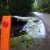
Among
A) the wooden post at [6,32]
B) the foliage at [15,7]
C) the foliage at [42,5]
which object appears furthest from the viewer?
the foliage at [15,7]

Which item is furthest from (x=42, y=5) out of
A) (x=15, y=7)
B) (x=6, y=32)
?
(x=6, y=32)

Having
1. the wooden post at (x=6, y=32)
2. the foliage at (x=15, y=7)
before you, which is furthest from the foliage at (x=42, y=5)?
the wooden post at (x=6, y=32)

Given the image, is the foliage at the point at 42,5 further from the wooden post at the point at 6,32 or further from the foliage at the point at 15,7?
the wooden post at the point at 6,32

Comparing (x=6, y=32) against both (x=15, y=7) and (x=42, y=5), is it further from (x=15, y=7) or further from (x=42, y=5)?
(x=42, y=5)

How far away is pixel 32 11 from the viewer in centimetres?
886

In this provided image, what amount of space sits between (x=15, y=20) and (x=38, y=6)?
54.3 inches

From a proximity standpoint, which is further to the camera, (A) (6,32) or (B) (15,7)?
(B) (15,7)

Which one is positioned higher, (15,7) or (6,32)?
(15,7)

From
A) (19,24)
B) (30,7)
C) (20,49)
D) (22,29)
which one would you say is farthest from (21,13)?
(20,49)

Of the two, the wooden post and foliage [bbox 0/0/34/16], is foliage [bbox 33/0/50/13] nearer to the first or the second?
foliage [bbox 0/0/34/16]

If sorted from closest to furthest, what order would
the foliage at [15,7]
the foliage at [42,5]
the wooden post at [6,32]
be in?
the wooden post at [6,32], the foliage at [42,5], the foliage at [15,7]

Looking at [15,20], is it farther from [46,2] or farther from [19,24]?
[46,2]

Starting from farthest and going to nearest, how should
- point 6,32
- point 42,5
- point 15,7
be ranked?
point 42,5 < point 15,7 < point 6,32

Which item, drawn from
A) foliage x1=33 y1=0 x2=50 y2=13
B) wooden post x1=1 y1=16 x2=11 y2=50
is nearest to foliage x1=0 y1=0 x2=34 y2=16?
foliage x1=33 y1=0 x2=50 y2=13
